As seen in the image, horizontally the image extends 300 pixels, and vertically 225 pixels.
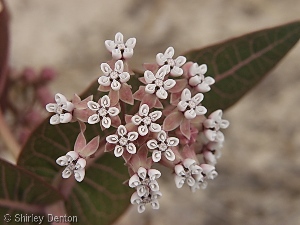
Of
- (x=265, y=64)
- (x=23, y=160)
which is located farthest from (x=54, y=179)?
(x=265, y=64)

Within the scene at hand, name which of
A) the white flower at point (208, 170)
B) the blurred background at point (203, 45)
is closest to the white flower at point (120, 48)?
the white flower at point (208, 170)

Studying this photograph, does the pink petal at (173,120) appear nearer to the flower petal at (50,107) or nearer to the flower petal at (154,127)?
Answer: the flower petal at (154,127)

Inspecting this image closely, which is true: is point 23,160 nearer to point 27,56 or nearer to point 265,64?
point 265,64

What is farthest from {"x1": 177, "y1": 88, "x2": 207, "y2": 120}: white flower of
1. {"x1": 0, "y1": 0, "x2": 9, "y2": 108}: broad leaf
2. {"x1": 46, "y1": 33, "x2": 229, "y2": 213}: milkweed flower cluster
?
{"x1": 0, "y1": 0, "x2": 9, "y2": 108}: broad leaf

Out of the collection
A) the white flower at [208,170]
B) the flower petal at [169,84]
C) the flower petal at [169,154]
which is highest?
the flower petal at [169,84]

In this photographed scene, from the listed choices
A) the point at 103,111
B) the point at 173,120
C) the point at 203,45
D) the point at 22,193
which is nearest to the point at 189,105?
the point at 173,120

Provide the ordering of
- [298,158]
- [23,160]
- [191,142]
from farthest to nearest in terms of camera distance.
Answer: [298,158], [23,160], [191,142]

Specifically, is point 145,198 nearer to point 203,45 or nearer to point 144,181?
point 144,181
